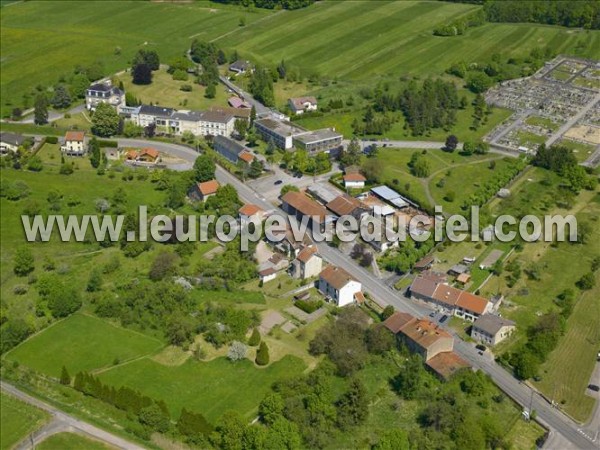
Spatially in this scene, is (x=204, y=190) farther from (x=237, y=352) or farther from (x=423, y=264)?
(x=237, y=352)

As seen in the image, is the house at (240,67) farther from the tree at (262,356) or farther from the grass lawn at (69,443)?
the grass lawn at (69,443)

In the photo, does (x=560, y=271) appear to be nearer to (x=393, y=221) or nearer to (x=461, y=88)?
(x=393, y=221)

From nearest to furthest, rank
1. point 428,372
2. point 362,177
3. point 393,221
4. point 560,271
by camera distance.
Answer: point 428,372 < point 560,271 < point 393,221 < point 362,177

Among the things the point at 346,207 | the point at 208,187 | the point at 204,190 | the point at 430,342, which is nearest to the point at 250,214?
the point at 204,190

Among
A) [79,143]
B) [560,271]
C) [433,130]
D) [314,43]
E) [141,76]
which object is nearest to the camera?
[560,271]

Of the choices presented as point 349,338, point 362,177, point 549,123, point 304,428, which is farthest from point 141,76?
point 304,428

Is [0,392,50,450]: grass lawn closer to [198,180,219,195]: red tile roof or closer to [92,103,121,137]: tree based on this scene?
[198,180,219,195]: red tile roof

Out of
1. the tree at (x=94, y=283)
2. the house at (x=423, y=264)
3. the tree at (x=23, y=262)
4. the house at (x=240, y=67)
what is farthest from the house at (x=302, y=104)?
the tree at (x=23, y=262)
